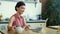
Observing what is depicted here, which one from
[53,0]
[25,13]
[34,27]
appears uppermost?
[53,0]

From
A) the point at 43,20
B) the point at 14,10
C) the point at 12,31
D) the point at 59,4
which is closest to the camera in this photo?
the point at 12,31

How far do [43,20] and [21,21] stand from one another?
0.86 ft

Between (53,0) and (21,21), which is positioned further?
(53,0)

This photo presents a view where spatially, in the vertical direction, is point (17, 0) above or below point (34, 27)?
above

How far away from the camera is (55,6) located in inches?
59.2

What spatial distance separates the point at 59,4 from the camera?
5.02 ft

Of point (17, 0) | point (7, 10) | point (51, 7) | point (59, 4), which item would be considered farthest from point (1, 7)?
point (59, 4)

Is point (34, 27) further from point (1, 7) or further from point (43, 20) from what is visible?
point (1, 7)

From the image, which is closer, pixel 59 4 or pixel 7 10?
pixel 7 10

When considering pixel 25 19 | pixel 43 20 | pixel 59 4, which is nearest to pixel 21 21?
pixel 25 19

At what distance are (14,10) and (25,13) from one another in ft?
0.40

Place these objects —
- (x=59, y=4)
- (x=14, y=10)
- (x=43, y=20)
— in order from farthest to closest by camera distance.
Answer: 1. (x=59, y=4)
2. (x=43, y=20)
3. (x=14, y=10)

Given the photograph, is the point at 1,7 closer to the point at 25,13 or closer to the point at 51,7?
the point at 25,13

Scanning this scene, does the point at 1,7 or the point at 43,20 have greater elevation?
the point at 1,7
